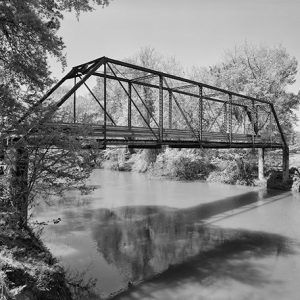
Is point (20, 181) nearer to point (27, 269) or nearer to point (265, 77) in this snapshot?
point (27, 269)

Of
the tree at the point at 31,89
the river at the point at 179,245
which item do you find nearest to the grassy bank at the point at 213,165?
the river at the point at 179,245

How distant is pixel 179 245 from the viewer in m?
12.6

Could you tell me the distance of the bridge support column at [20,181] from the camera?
8133 mm

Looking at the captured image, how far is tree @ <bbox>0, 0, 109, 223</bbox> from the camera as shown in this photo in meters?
Answer: 8.03

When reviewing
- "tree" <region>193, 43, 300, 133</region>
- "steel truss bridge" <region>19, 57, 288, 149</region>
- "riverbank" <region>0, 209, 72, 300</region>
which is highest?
"tree" <region>193, 43, 300, 133</region>

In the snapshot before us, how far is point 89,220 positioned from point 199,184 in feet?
52.3

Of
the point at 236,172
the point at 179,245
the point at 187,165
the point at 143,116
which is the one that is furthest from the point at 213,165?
the point at 179,245

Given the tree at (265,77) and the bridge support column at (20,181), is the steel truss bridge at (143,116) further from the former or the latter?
the tree at (265,77)

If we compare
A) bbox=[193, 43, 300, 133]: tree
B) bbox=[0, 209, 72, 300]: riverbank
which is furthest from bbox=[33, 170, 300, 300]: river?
bbox=[193, 43, 300, 133]: tree

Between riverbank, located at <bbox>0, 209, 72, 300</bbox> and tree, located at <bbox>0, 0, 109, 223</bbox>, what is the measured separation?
83 cm

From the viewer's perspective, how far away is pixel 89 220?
15.9 meters

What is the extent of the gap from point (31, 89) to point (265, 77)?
29.3 meters

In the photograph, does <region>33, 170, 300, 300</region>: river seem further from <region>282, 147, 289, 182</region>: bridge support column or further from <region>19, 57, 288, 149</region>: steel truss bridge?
<region>282, 147, 289, 182</region>: bridge support column

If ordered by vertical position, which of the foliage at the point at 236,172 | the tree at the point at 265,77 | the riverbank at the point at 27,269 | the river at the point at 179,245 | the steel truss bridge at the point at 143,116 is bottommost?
the river at the point at 179,245
